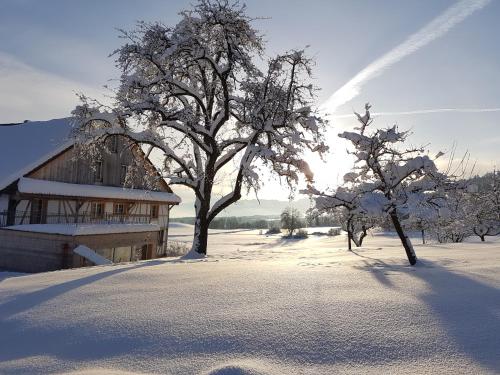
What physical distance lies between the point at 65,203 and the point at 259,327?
20.2 meters

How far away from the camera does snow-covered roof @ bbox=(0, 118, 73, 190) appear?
19.5m

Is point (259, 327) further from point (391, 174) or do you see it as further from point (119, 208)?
point (119, 208)

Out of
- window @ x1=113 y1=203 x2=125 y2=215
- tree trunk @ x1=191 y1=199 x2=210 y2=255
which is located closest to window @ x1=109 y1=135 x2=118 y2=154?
window @ x1=113 y1=203 x2=125 y2=215

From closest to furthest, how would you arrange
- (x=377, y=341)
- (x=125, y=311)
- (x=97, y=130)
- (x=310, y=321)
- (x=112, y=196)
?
(x=377, y=341)
(x=310, y=321)
(x=125, y=311)
(x=97, y=130)
(x=112, y=196)

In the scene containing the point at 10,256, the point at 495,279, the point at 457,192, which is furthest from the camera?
the point at 10,256

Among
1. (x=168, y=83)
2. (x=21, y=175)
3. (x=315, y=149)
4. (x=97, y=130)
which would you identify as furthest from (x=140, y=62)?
(x=21, y=175)

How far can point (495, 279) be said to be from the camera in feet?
19.3

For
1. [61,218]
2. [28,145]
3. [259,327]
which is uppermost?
[28,145]

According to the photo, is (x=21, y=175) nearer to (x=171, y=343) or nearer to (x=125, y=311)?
(x=125, y=311)

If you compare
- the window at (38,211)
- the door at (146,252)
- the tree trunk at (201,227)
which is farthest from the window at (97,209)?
the tree trunk at (201,227)

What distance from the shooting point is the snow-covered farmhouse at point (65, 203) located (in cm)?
1728

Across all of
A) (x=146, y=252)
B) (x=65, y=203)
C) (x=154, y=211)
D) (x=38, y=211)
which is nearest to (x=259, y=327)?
(x=38, y=211)

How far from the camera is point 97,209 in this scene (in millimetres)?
23609

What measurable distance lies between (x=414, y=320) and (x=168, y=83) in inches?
472
